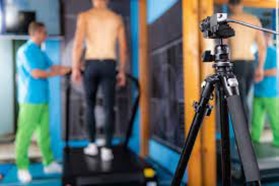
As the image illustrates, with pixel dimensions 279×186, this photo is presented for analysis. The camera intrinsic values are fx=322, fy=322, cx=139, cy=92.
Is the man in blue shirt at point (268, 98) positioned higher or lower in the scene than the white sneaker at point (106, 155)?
higher

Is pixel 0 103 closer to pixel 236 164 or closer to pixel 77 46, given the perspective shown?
pixel 77 46

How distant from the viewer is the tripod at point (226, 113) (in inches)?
49.5

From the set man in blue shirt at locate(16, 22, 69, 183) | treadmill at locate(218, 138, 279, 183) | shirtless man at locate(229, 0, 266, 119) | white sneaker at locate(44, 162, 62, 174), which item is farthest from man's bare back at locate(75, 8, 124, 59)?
treadmill at locate(218, 138, 279, 183)

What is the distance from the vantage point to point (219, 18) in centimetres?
147

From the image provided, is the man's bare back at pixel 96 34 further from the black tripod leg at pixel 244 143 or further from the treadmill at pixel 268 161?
the black tripod leg at pixel 244 143

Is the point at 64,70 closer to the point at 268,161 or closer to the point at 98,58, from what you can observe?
the point at 98,58

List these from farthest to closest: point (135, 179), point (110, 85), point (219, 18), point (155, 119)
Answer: point (155, 119) → point (110, 85) → point (135, 179) → point (219, 18)

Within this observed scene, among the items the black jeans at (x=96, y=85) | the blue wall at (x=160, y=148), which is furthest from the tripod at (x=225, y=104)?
the black jeans at (x=96, y=85)

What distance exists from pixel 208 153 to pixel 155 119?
61.4 inches

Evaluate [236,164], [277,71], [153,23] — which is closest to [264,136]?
[236,164]

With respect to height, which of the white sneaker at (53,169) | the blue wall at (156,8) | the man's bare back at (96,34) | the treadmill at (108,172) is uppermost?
the blue wall at (156,8)

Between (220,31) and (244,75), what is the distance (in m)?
1.35

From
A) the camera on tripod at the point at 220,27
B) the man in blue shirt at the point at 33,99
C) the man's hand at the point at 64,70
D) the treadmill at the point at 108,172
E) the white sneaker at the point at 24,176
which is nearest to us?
the camera on tripod at the point at 220,27

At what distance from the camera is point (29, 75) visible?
381cm
